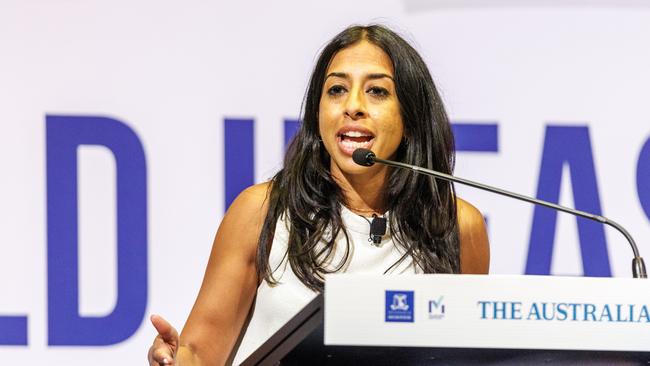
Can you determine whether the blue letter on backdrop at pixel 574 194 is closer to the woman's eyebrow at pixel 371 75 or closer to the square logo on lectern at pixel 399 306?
the woman's eyebrow at pixel 371 75

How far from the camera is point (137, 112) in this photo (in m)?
2.86

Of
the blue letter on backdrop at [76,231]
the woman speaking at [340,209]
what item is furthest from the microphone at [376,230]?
the blue letter on backdrop at [76,231]

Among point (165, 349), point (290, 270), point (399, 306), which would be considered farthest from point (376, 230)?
point (399, 306)

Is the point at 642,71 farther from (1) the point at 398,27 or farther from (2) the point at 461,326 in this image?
(2) the point at 461,326

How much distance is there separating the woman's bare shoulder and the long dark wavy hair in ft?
0.21

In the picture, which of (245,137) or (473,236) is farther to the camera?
(245,137)

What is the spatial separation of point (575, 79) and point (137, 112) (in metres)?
1.26

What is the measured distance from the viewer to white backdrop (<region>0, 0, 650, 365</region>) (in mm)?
2816

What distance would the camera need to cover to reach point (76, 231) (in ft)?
9.25

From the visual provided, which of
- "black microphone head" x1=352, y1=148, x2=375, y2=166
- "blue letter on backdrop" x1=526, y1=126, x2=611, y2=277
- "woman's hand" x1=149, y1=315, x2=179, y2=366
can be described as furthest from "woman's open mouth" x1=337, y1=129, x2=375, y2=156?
"blue letter on backdrop" x1=526, y1=126, x2=611, y2=277

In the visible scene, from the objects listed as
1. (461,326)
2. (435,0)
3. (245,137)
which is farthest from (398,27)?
(461,326)

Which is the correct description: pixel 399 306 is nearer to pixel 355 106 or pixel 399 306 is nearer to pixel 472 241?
pixel 355 106

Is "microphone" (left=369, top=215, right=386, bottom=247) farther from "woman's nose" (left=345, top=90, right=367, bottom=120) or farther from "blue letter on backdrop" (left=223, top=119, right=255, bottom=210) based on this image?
"blue letter on backdrop" (left=223, top=119, right=255, bottom=210)

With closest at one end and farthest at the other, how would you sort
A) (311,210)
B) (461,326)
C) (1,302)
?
(461,326) < (311,210) < (1,302)
